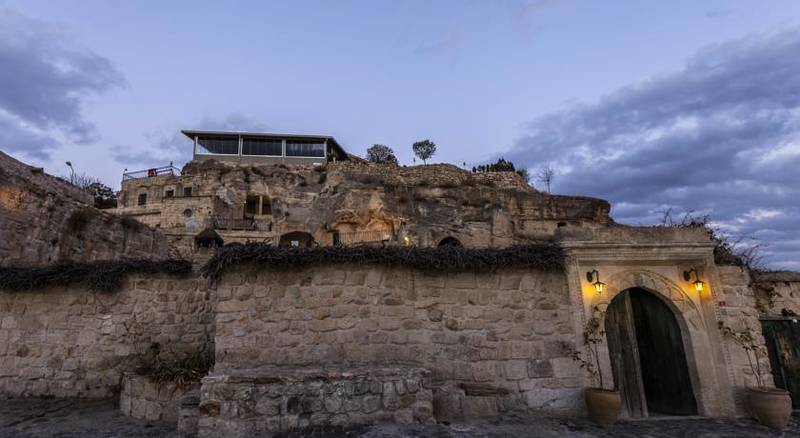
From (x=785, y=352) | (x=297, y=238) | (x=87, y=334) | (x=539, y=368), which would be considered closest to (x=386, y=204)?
(x=297, y=238)

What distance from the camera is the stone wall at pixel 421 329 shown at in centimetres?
500

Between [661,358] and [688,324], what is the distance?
2.17 ft

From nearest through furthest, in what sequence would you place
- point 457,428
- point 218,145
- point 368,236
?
point 457,428 < point 368,236 < point 218,145

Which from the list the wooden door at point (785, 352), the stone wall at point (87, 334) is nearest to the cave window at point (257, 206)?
the stone wall at point (87, 334)

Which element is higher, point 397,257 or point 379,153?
point 379,153

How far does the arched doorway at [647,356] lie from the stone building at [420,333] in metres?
0.02

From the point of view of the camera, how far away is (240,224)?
28.6 m

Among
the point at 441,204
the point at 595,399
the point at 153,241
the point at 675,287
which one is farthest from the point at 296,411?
the point at 441,204

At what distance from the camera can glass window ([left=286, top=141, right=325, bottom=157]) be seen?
1357 inches

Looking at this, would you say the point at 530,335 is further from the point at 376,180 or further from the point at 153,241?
the point at 376,180

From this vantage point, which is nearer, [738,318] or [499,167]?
[738,318]

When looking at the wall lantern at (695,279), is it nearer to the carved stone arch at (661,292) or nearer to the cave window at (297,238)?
the carved stone arch at (661,292)

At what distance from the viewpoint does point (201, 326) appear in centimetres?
714

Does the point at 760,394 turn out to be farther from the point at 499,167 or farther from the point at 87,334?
the point at 499,167
